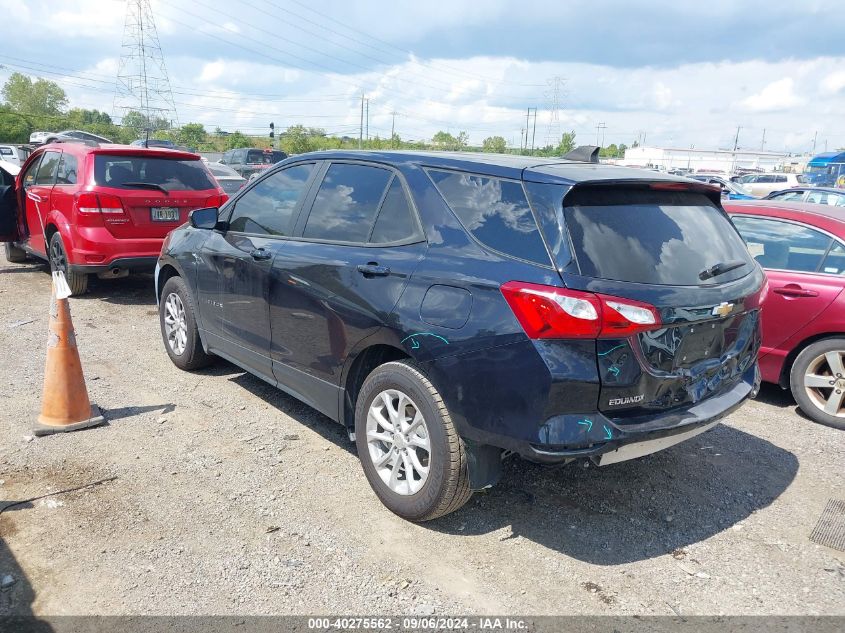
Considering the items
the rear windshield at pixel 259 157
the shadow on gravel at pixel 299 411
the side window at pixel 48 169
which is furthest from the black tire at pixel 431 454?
the rear windshield at pixel 259 157

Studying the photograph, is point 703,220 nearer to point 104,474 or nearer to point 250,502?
point 250,502

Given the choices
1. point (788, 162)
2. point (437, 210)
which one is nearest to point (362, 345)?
point (437, 210)

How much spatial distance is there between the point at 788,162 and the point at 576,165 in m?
→ 96.2

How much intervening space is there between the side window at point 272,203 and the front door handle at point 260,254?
144 millimetres

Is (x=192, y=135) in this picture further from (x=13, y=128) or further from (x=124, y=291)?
(x=124, y=291)

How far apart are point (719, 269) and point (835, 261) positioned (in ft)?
7.53

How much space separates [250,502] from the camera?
359 cm

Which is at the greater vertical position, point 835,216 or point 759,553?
point 835,216

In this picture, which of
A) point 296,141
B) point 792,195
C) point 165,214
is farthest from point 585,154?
point 296,141

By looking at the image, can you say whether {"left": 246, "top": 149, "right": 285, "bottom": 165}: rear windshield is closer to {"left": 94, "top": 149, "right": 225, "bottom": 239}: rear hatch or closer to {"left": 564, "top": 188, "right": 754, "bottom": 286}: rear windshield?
{"left": 94, "top": 149, "right": 225, "bottom": 239}: rear hatch

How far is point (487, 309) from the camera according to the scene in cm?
292

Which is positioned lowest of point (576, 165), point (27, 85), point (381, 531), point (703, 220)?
point (381, 531)

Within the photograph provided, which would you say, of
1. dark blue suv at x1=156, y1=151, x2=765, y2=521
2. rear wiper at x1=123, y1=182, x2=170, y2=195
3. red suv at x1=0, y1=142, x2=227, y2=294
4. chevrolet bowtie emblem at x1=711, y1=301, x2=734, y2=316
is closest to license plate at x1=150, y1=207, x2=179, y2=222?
red suv at x1=0, y1=142, x2=227, y2=294

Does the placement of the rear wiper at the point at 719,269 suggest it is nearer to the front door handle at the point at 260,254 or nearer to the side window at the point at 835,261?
the side window at the point at 835,261
